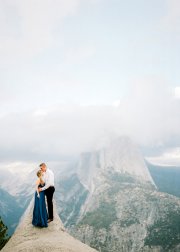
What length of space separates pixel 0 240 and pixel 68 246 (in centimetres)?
6352

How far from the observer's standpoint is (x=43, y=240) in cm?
1438

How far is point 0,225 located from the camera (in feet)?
243

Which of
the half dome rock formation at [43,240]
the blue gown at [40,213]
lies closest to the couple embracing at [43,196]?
the blue gown at [40,213]

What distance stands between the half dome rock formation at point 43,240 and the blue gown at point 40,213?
0.97 ft

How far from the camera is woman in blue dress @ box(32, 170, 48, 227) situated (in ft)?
58.3

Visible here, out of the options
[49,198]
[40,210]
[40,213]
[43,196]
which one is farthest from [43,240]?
[49,198]

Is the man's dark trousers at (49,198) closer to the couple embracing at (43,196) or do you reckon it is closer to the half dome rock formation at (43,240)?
the couple embracing at (43,196)

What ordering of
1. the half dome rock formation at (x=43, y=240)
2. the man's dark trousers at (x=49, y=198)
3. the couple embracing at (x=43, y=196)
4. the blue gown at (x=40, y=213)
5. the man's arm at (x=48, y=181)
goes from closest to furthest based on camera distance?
1. the half dome rock formation at (x=43, y=240)
2. the blue gown at (x=40, y=213)
3. the couple embracing at (x=43, y=196)
4. the man's arm at (x=48, y=181)
5. the man's dark trousers at (x=49, y=198)

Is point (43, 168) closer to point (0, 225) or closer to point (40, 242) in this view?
point (40, 242)

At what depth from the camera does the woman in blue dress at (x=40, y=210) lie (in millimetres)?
17766

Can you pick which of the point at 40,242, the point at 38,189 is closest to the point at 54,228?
the point at 38,189

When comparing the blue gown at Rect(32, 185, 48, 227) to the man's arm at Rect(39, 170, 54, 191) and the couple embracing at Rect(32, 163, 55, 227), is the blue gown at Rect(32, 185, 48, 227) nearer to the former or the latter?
the couple embracing at Rect(32, 163, 55, 227)

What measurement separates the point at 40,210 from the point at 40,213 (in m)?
0.21

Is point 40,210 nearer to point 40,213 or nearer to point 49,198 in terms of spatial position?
point 40,213
